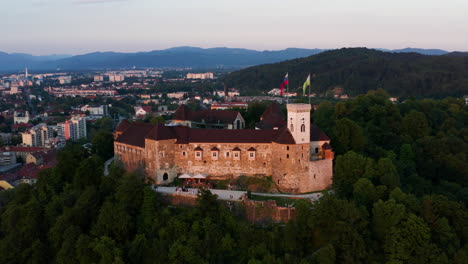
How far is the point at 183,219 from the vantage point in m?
36.7

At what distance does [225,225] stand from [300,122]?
40.2 ft

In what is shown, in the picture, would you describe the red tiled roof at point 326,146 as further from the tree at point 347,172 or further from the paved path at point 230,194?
A: the paved path at point 230,194

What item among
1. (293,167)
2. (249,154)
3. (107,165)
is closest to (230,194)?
(249,154)

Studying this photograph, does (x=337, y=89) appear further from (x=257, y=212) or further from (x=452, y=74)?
(x=257, y=212)

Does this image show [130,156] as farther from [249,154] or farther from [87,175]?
[249,154]

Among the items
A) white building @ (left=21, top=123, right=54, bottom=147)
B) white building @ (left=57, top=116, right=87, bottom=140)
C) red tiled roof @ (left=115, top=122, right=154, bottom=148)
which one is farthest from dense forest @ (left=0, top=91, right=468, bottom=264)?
white building @ (left=57, top=116, right=87, bottom=140)

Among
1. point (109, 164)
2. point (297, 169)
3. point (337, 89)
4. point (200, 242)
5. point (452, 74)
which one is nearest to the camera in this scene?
point (200, 242)

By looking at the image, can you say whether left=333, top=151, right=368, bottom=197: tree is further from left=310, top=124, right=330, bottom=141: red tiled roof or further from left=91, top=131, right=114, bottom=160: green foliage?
left=91, top=131, right=114, bottom=160: green foliage

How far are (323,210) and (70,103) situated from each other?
448 ft

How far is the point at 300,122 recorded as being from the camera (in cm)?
4269

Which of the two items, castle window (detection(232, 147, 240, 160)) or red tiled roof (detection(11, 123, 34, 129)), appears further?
→ red tiled roof (detection(11, 123, 34, 129))

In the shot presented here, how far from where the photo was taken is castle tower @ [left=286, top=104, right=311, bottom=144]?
4248 centimetres

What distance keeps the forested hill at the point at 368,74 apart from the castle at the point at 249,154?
3297 inches

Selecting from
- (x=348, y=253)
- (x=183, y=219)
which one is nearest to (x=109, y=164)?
(x=183, y=219)
